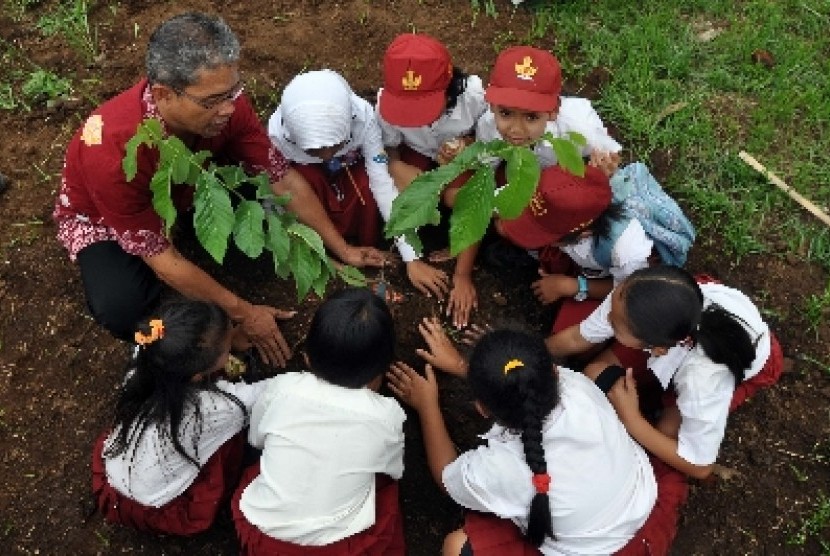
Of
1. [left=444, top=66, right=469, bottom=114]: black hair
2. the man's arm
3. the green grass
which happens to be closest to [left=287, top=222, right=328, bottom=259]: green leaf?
the man's arm

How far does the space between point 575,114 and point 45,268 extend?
2.25 m

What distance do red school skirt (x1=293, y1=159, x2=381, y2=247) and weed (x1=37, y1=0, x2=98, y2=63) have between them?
149 centimetres

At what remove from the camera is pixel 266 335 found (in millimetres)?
3143

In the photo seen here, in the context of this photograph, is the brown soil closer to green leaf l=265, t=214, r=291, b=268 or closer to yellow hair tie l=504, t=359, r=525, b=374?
yellow hair tie l=504, t=359, r=525, b=374

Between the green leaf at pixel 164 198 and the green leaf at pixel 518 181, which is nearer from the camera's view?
the green leaf at pixel 518 181

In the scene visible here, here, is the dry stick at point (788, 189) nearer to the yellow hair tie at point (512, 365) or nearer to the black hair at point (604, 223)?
the black hair at point (604, 223)

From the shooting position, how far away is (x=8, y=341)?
3.28m

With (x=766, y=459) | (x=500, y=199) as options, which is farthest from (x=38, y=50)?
(x=766, y=459)

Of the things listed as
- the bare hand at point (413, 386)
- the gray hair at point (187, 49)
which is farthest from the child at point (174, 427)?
the gray hair at point (187, 49)

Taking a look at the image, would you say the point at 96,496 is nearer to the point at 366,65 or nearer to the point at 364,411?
the point at 364,411

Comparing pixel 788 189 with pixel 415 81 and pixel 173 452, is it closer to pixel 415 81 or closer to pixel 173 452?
pixel 415 81

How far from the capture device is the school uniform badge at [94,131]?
2672mm

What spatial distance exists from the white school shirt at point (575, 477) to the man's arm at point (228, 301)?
930mm

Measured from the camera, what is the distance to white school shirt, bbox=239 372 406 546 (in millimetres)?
2434
